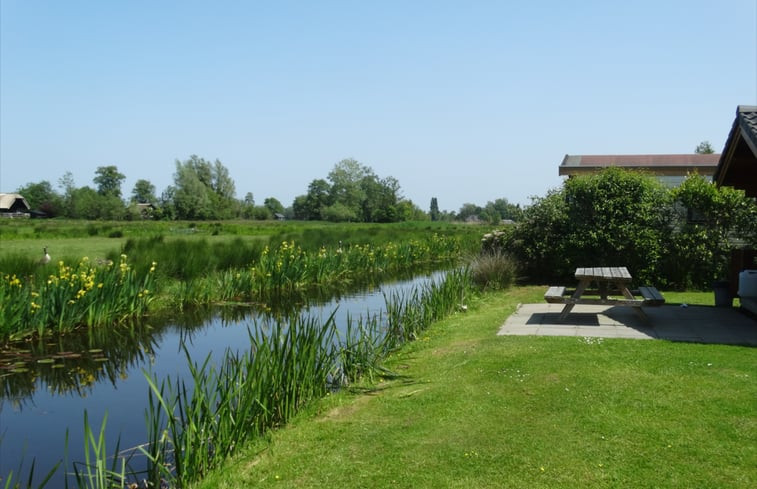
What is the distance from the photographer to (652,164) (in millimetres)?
20109

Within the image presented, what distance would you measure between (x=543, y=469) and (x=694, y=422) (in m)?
1.37

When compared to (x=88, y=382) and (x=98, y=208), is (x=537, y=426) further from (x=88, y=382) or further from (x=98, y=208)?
(x=98, y=208)

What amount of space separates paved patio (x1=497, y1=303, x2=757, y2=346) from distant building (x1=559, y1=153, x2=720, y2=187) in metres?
10.3

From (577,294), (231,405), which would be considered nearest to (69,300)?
(231,405)

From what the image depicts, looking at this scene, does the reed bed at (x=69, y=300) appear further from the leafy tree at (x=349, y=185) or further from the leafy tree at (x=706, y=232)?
the leafy tree at (x=349, y=185)

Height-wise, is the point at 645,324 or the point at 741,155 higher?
the point at 741,155

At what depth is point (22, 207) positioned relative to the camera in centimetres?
6662

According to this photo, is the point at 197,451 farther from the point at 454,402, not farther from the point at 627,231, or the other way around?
the point at 627,231

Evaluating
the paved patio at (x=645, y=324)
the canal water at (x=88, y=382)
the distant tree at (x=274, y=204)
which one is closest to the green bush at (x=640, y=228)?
the paved patio at (x=645, y=324)

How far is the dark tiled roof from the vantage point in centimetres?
1959

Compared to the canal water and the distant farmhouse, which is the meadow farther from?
the distant farmhouse

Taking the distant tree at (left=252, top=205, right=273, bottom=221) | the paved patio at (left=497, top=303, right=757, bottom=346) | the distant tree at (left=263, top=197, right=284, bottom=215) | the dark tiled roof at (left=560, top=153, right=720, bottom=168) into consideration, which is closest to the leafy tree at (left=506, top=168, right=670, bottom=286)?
the paved patio at (left=497, top=303, right=757, bottom=346)

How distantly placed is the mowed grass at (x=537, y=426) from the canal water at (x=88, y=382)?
1.03 meters

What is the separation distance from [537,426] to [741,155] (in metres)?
6.06
